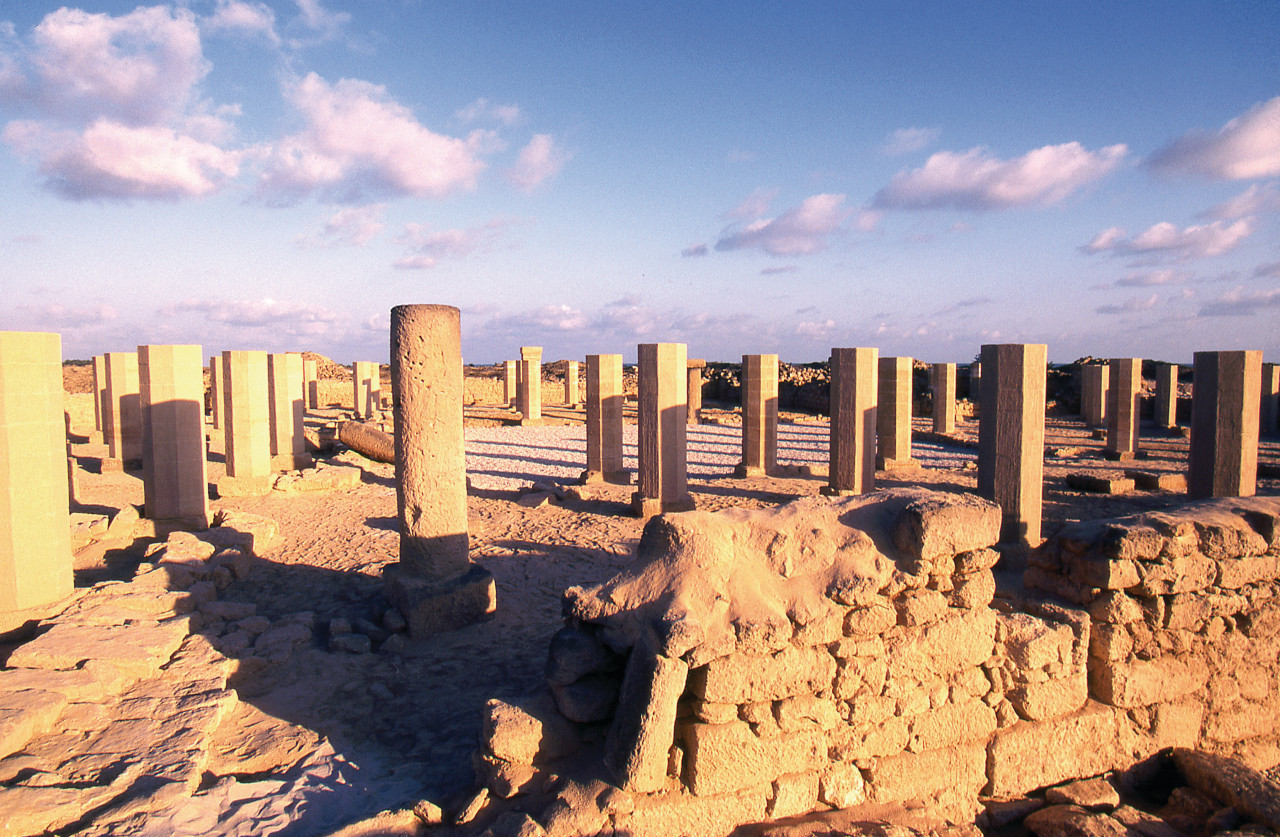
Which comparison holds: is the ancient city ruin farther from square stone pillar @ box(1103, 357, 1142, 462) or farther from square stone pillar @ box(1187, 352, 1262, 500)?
square stone pillar @ box(1103, 357, 1142, 462)

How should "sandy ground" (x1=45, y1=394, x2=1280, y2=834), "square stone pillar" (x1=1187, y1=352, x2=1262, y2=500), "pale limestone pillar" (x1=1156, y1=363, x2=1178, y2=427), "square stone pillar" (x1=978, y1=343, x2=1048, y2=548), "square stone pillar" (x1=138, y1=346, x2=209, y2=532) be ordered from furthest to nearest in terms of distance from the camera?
"pale limestone pillar" (x1=1156, y1=363, x2=1178, y2=427) < "square stone pillar" (x1=1187, y1=352, x2=1262, y2=500) < "square stone pillar" (x1=138, y1=346, x2=209, y2=532) < "square stone pillar" (x1=978, y1=343, x2=1048, y2=548) < "sandy ground" (x1=45, y1=394, x2=1280, y2=834)

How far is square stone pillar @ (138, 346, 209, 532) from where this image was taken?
31.6ft

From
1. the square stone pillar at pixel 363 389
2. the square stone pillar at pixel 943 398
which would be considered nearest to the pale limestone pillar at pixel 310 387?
the square stone pillar at pixel 363 389

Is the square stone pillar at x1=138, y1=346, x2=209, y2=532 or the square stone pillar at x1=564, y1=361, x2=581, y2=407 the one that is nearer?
the square stone pillar at x1=138, y1=346, x2=209, y2=532

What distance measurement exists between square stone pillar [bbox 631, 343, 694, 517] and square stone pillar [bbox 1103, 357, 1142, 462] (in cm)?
1231

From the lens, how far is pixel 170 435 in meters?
9.73

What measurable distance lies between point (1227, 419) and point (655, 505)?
858cm

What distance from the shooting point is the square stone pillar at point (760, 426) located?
47.2 feet

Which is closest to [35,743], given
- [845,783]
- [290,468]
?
[845,783]

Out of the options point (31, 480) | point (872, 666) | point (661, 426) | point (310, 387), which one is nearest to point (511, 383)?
point (310, 387)

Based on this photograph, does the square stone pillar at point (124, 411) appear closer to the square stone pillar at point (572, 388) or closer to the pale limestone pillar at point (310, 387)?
the pale limestone pillar at point (310, 387)

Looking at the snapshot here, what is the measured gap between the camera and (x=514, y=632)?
249 inches

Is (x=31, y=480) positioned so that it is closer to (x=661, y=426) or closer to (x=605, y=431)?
(x=661, y=426)

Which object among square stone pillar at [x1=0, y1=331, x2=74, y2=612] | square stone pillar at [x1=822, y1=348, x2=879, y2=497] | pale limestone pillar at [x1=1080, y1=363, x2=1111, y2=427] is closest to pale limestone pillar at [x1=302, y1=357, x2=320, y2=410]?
square stone pillar at [x1=0, y1=331, x2=74, y2=612]
